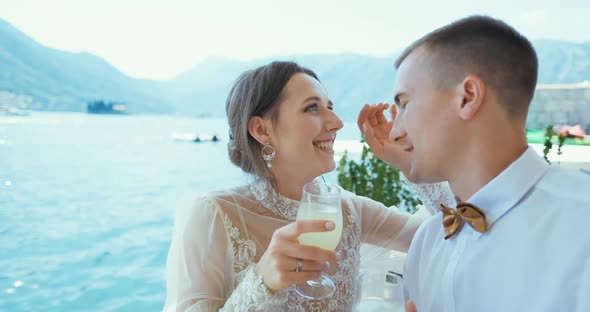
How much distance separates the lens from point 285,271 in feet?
4.09

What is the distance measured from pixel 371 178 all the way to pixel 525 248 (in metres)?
2.38

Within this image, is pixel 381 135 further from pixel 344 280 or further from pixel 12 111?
pixel 12 111

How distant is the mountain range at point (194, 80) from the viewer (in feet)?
26.9

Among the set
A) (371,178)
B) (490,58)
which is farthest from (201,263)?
(371,178)

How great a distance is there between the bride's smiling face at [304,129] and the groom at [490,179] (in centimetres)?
51

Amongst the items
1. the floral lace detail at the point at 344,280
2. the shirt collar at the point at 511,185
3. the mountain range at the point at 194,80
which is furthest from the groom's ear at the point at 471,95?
the mountain range at the point at 194,80

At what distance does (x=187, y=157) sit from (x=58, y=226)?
5.57 meters

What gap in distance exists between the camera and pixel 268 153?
1.92 m

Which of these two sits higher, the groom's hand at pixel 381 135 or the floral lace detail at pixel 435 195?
the groom's hand at pixel 381 135

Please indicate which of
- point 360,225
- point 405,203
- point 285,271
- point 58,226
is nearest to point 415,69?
point 285,271

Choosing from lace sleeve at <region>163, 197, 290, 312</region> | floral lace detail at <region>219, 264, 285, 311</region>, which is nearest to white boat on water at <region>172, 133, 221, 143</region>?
lace sleeve at <region>163, 197, 290, 312</region>

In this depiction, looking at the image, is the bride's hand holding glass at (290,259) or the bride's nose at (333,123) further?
the bride's nose at (333,123)

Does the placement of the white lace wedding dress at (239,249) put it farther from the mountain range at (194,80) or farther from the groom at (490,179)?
the mountain range at (194,80)

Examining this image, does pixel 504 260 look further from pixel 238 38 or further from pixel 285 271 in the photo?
pixel 238 38
